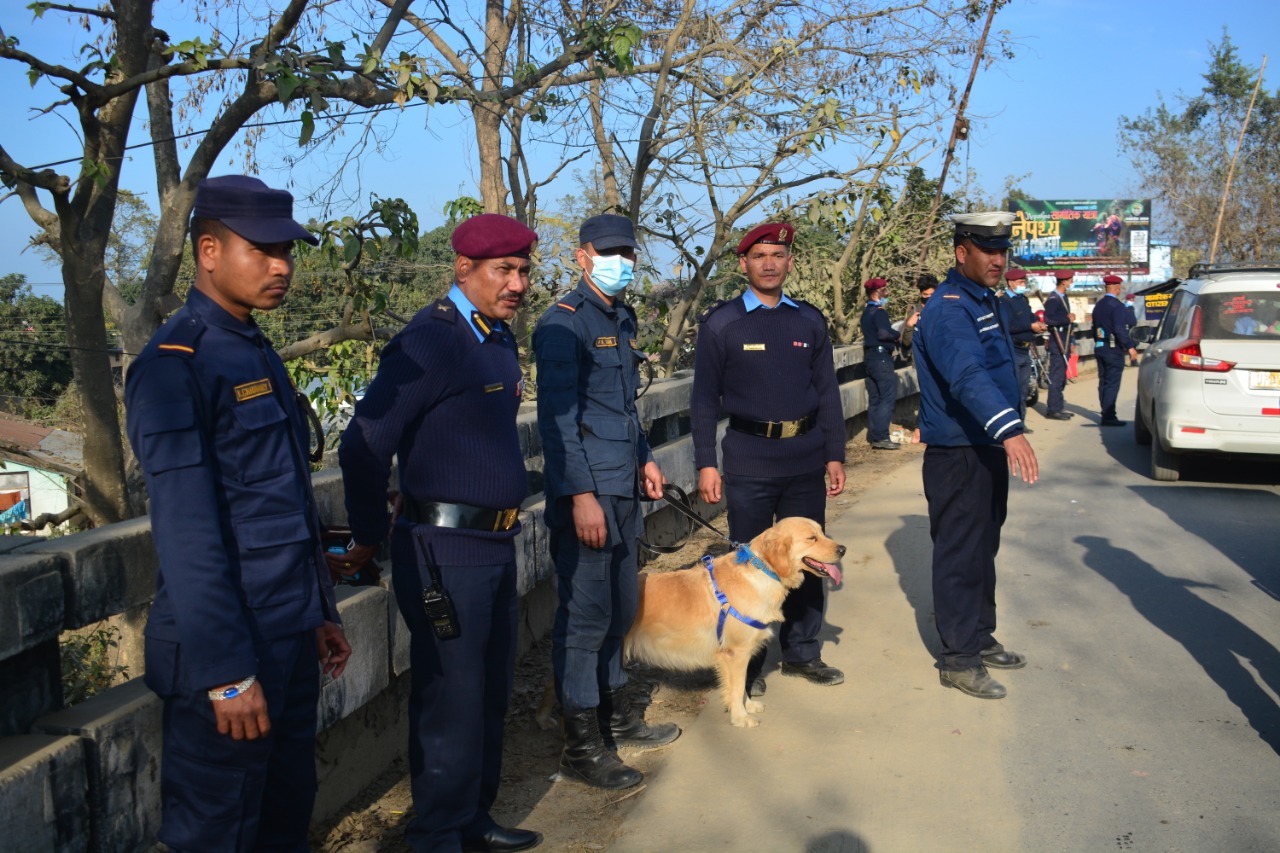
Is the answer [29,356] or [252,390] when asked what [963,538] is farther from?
[29,356]

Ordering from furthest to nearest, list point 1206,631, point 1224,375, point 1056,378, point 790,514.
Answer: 1. point 1056,378
2. point 1224,375
3. point 1206,631
4. point 790,514

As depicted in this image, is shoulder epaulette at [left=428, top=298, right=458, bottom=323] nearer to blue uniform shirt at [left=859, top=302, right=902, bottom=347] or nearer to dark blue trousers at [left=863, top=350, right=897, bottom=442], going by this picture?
blue uniform shirt at [left=859, top=302, right=902, bottom=347]

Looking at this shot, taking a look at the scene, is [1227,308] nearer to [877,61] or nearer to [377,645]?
[877,61]

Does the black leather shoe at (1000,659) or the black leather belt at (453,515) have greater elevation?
the black leather belt at (453,515)

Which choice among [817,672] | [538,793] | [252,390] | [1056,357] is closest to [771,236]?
[817,672]

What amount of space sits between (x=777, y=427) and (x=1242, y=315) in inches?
269

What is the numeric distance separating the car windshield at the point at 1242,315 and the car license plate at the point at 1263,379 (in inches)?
15.8

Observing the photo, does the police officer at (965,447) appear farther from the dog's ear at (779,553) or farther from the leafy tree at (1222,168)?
the leafy tree at (1222,168)

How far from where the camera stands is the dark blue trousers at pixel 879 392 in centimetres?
1266

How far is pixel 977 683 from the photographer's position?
5227mm

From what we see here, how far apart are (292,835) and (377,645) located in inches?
46.7

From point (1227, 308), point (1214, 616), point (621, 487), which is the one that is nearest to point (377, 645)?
point (621, 487)

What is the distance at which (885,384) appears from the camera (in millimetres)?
12742

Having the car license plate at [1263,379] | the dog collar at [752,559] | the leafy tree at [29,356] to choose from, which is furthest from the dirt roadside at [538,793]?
the leafy tree at [29,356]
